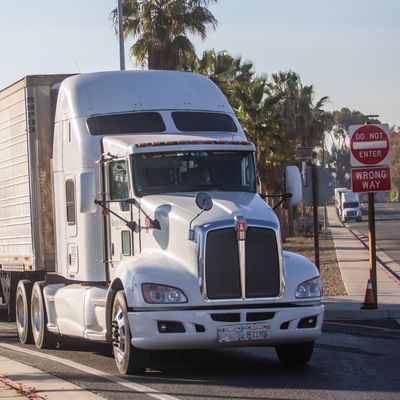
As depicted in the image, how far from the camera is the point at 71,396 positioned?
10.8 m

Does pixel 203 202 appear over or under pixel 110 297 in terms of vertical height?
over

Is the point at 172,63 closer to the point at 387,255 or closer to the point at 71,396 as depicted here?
the point at 387,255

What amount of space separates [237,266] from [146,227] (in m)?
1.48

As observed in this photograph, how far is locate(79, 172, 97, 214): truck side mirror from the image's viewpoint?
13461 mm

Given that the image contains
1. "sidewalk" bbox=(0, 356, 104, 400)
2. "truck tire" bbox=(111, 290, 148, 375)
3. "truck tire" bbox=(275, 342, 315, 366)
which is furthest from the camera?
"truck tire" bbox=(275, 342, 315, 366)

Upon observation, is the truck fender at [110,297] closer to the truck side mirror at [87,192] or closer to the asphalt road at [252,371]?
the asphalt road at [252,371]

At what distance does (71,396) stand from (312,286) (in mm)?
3235

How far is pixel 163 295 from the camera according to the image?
39.3 feet

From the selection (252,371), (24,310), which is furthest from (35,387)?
(24,310)

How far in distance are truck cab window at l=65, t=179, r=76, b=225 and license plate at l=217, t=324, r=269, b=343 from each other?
3804 mm

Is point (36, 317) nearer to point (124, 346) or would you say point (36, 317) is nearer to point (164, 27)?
point (124, 346)

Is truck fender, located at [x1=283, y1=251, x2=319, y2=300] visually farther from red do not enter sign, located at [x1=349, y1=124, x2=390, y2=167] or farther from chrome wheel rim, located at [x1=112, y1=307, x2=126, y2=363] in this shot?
red do not enter sign, located at [x1=349, y1=124, x2=390, y2=167]

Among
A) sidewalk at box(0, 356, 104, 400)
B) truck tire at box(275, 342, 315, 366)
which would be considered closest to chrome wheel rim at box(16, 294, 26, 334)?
sidewalk at box(0, 356, 104, 400)

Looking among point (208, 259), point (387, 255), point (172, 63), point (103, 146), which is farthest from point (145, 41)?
point (208, 259)
